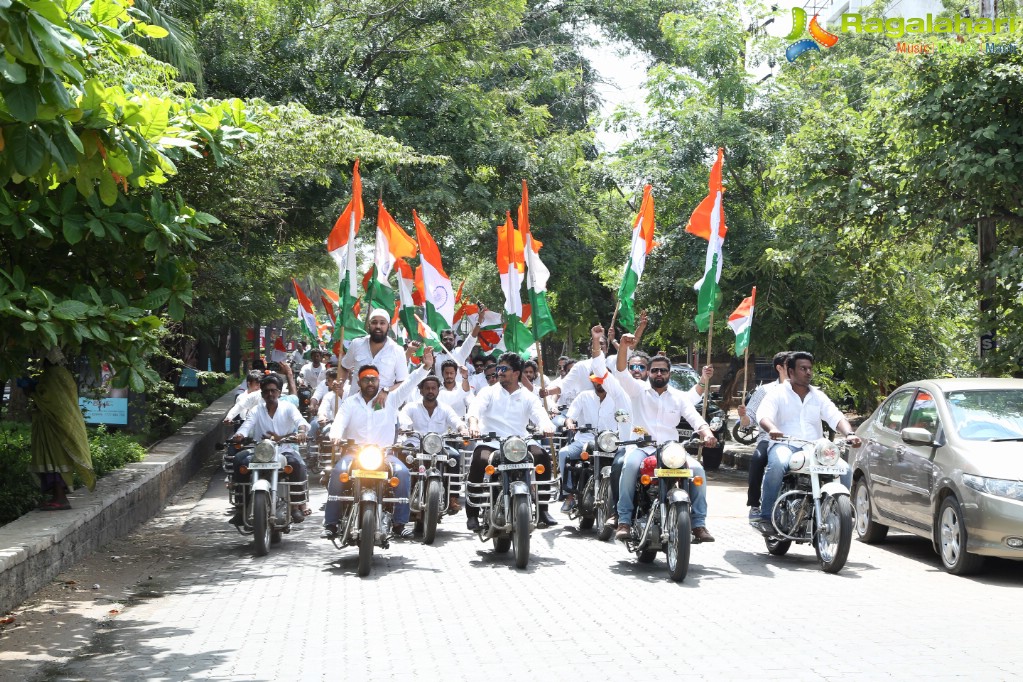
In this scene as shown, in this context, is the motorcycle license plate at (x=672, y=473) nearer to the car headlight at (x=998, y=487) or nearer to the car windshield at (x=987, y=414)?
the car headlight at (x=998, y=487)

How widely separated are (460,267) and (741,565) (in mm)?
27706

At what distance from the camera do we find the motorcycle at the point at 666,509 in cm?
920

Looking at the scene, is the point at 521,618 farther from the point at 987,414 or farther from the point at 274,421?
the point at 987,414

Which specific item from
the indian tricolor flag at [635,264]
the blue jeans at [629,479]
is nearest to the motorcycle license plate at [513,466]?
the blue jeans at [629,479]

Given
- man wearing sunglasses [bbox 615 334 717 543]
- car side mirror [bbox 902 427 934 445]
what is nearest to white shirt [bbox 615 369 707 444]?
man wearing sunglasses [bbox 615 334 717 543]

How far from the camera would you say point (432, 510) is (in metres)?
11.2

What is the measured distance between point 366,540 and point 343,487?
0.71 meters

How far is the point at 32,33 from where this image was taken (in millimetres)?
4488

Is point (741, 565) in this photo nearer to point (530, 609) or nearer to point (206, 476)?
point (530, 609)

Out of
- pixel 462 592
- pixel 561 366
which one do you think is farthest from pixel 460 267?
pixel 462 592

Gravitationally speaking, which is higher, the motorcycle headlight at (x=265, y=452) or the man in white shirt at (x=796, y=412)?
the man in white shirt at (x=796, y=412)

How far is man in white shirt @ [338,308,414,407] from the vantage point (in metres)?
12.2

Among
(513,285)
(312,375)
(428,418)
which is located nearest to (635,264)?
(513,285)

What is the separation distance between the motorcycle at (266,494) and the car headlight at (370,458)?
1.12 meters
